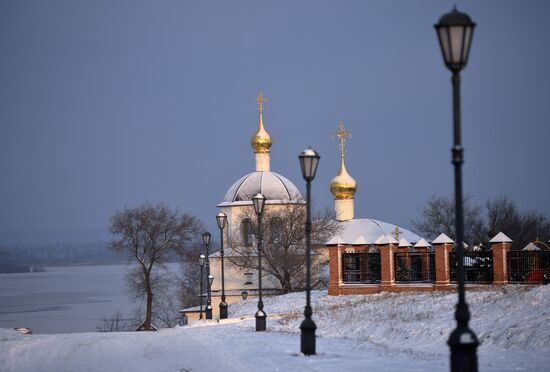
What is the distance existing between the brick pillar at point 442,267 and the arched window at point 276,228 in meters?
21.9

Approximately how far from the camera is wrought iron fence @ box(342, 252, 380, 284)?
115ft

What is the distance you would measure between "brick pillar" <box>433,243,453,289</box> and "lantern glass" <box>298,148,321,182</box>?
15.9m

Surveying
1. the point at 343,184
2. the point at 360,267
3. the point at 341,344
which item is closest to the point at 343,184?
the point at 343,184

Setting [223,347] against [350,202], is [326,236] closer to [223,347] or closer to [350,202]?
[350,202]

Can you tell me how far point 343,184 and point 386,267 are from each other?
21.9 meters

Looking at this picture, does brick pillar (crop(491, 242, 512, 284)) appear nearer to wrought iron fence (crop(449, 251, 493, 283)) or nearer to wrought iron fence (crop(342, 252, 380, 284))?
wrought iron fence (crop(449, 251, 493, 283))

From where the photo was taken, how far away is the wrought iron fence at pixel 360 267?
115ft

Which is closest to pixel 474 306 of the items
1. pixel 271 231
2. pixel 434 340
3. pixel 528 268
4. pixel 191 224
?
pixel 434 340

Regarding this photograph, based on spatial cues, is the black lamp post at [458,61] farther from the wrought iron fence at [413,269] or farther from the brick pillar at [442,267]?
the wrought iron fence at [413,269]

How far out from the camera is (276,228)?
53062mm

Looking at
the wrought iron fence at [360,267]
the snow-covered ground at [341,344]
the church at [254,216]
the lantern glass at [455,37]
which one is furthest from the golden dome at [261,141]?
the lantern glass at [455,37]

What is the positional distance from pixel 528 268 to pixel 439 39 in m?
22.0

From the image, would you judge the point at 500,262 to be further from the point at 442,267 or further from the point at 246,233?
the point at 246,233

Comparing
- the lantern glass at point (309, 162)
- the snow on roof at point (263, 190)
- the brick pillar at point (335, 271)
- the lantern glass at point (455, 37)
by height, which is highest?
the snow on roof at point (263, 190)
